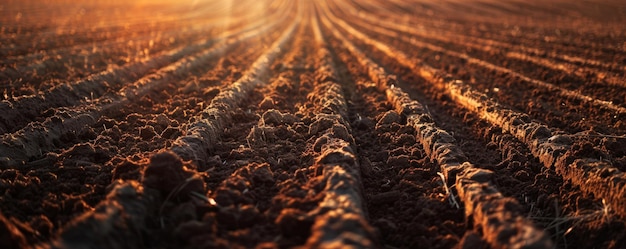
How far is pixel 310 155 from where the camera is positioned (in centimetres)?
473

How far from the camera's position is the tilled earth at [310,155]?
3164 millimetres

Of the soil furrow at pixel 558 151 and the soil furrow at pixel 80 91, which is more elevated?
the soil furrow at pixel 80 91

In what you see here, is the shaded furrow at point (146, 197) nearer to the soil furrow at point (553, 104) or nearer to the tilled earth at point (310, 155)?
the tilled earth at point (310, 155)

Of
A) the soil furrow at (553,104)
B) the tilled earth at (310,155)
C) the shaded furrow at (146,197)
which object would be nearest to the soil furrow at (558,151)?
the tilled earth at (310,155)

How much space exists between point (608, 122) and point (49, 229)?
259 inches

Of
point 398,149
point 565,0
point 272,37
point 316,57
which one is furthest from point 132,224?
point 565,0

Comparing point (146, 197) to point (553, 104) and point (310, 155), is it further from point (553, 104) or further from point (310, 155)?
point (553, 104)

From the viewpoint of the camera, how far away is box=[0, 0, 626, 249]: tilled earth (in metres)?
3.16

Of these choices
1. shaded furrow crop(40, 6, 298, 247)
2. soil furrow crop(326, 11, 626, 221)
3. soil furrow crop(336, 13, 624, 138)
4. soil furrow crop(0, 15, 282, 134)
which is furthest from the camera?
soil furrow crop(336, 13, 624, 138)

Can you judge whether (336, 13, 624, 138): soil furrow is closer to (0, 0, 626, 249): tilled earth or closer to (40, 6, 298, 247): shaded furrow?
(0, 0, 626, 249): tilled earth

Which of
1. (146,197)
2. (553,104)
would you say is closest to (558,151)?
(553,104)

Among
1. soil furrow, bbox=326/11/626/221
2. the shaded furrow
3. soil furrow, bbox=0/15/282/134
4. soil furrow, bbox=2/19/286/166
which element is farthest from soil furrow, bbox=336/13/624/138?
soil furrow, bbox=0/15/282/134

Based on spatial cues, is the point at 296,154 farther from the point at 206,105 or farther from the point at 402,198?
the point at 206,105

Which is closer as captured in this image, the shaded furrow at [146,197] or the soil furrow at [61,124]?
the shaded furrow at [146,197]
